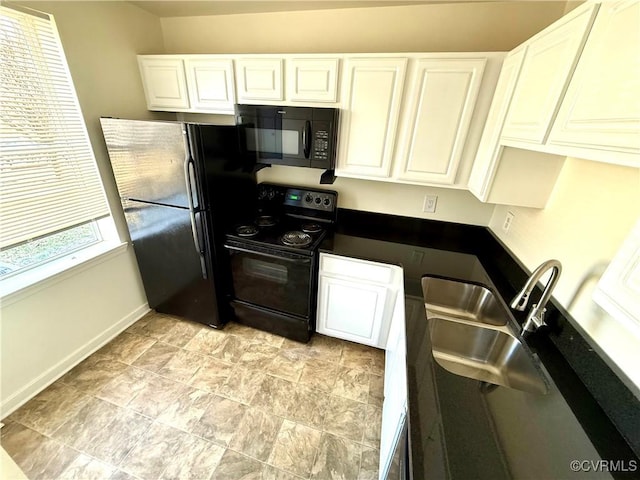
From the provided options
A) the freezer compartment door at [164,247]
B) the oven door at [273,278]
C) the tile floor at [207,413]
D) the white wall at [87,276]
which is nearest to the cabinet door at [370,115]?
the oven door at [273,278]

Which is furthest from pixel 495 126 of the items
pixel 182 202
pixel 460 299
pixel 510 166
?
pixel 182 202

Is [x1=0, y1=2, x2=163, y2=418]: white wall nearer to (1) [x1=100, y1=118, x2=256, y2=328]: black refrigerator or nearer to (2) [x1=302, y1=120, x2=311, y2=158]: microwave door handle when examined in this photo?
(1) [x1=100, y1=118, x2=256, y2=328]: black refrigerator

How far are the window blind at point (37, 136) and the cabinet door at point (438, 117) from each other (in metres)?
2.17

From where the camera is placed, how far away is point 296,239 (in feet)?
6.13

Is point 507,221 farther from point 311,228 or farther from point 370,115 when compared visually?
point 311,228

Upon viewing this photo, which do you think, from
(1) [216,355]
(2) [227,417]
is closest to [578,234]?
(2) [227,417]

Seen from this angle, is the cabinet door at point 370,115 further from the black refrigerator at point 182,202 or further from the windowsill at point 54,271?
the windowsill at point 54,271

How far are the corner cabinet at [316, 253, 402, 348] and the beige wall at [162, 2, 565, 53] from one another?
4.86 feet

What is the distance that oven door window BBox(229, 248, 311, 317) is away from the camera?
1.85m

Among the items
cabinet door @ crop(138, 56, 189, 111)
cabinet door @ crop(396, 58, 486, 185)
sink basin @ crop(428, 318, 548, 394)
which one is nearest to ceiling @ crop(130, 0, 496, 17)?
cabinet door @ crop(138, 56, 189, 111)

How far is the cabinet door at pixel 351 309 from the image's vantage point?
5.92ft

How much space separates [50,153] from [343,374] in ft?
8.06

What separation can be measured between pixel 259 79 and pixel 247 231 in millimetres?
1064

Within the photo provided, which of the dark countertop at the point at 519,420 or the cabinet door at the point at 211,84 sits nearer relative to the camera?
the dark countertop at the point at 519,420
